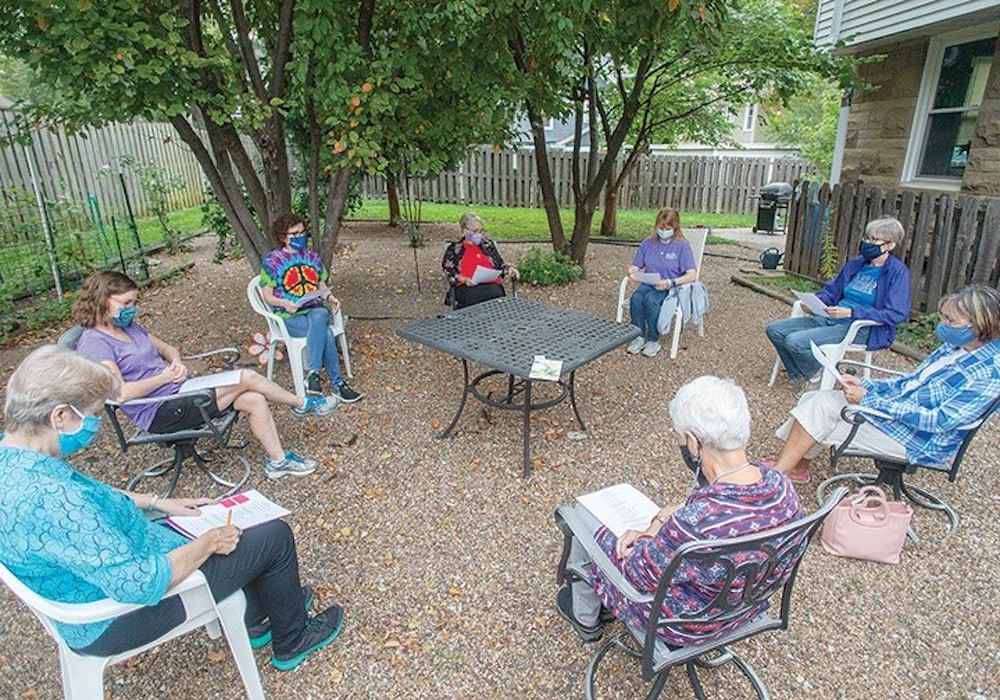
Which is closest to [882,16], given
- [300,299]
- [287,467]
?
[300,299]

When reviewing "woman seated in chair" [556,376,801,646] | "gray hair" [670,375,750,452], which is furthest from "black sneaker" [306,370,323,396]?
"gray hair" [670,375,750,452]

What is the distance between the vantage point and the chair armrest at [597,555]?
166 centimetres

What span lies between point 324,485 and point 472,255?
2.65m

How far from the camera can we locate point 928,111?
6918 mm

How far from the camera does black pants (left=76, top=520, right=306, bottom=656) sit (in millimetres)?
1683

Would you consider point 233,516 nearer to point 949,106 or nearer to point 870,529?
point 870,529

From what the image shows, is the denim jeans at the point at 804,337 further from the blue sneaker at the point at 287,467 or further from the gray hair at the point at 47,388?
the gray hair at the point at 47,388

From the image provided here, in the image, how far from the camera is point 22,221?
593 cm

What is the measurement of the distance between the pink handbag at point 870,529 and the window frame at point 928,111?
18.0 feet

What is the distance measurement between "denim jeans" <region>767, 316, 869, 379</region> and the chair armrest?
9.23 feet

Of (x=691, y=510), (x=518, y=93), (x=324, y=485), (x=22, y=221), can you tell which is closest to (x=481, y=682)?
(x=691, y=510)

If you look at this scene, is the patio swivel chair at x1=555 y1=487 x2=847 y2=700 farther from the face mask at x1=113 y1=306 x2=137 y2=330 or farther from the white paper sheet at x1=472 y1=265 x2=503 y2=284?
the white paper sheet at x1=472 y1=265 x2=503 y2=284

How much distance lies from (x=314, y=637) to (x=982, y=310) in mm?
3029

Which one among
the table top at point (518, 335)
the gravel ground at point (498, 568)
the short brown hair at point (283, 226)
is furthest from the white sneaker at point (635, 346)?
the short brown hair at point (283, 226)
